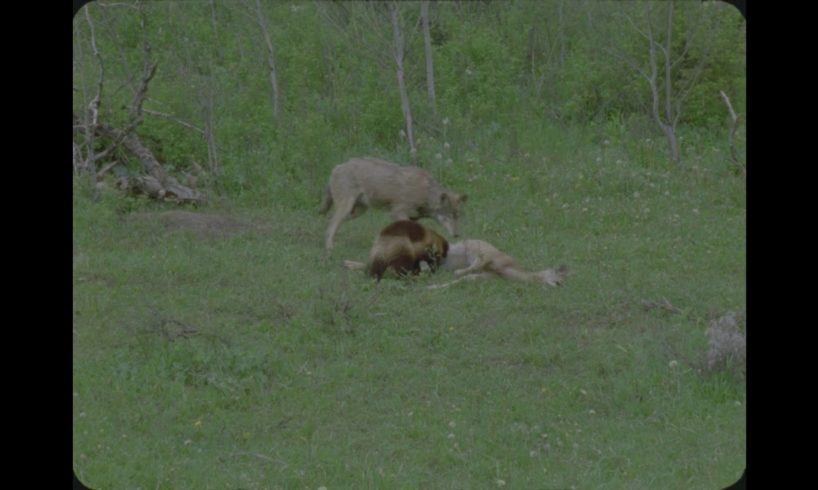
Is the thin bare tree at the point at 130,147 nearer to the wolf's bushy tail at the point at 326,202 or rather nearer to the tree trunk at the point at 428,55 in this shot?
the wolf's bushy tail at the point at 326,202

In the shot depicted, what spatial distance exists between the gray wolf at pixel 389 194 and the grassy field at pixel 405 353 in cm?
35

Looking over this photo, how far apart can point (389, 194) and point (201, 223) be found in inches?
80.7

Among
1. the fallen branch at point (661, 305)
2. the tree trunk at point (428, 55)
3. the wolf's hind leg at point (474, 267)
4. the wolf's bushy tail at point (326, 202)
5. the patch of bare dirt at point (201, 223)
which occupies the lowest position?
the patch of bare dirt at point (201, 223)

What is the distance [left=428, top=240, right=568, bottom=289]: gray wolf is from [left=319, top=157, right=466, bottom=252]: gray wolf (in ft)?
3.56

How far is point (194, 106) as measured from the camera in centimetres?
1455

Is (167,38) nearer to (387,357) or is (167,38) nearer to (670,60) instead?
(670,60)

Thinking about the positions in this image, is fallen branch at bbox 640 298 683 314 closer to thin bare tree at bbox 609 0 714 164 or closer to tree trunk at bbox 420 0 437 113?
thin bare tree at bbox 609 0 714 164

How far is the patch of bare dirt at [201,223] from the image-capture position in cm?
1169

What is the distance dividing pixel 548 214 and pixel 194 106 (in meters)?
5.03

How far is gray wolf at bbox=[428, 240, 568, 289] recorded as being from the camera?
9953 mm

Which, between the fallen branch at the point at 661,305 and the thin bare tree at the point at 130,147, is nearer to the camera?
the fallen branch at the point at 661,305

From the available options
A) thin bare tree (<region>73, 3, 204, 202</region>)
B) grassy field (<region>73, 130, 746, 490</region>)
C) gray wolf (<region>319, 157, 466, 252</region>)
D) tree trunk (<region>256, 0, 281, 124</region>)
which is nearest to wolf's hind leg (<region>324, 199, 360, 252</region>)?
gray wolf (<region>319, 157, 466, 252</region>)

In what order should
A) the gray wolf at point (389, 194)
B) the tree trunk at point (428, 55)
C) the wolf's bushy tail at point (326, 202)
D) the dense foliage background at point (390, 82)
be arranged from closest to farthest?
the gray wolf at point (389, 194)
the wolf's bushy tail at point (326, 202)
the dense foliage background at point (390, 82)
the tree trunk at point (428, 55)

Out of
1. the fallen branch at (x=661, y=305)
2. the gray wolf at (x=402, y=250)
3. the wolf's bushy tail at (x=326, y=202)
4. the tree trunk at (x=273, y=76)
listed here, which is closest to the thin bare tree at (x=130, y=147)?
the wolf's bushy tail at (x=326, y=202)
